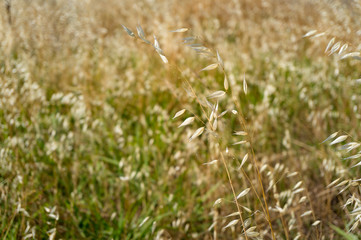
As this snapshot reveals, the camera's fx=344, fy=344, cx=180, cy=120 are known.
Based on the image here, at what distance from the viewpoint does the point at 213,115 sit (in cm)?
98

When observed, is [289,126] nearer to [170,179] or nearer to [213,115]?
[170,179]

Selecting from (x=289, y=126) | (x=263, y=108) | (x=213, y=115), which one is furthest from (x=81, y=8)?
(x=213, y=115)

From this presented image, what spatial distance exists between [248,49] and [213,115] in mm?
3345

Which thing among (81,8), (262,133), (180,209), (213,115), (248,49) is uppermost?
(213,115)

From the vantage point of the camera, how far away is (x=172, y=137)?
2.43 m

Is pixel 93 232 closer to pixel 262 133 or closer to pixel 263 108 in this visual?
pixel 262 133

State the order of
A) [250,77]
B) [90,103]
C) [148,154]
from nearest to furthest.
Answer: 1. [148,154]
2. [90,103]
3. [250,77]

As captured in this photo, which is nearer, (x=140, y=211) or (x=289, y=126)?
(x=140, y=211)

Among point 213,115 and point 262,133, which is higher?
point 213,115

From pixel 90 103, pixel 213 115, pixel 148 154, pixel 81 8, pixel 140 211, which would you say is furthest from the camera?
pixel 81 8

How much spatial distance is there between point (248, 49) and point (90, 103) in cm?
218

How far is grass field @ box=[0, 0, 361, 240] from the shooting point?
4.73 feet

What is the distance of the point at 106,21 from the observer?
211 inches

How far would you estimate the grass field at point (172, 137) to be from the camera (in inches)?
56.8
